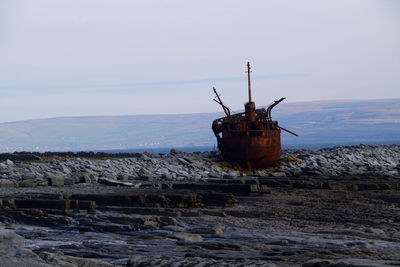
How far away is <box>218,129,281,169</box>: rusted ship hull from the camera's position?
25.7 m

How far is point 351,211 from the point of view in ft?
39.2

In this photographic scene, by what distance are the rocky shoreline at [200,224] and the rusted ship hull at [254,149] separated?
7.02 meters

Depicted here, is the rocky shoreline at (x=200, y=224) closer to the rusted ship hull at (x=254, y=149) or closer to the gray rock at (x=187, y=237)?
the gray rock at (x=187, y=237)

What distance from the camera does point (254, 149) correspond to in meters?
25.7

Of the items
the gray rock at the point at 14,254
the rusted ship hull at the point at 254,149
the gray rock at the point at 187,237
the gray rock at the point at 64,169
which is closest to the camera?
the gray rock at the point at 14,254

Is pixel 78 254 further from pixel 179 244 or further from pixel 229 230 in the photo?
pixel 229 230

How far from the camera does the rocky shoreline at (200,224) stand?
650cm

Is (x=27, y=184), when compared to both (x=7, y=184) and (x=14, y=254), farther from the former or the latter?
(x=14, y=254)

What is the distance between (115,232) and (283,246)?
9.81ft

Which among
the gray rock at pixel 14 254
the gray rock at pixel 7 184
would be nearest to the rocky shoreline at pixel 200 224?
the gray rock at pixel 14 254

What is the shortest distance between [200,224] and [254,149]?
53.2ft

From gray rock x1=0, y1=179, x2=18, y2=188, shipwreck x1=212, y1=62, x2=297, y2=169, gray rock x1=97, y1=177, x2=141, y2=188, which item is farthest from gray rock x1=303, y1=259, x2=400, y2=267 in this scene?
shipwreck x1=212, y1=62, x2=297, y2=169

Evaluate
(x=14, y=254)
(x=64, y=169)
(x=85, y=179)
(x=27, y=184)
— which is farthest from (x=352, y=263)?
(x=64, y=169)

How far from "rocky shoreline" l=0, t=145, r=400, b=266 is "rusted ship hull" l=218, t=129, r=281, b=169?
7.02 m
